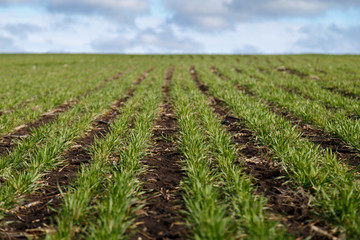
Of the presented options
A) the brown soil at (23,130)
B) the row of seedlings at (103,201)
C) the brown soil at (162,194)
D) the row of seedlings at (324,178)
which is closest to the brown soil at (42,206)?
the row of seedlings at (103,201)

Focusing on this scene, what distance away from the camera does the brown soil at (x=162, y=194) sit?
3.24m

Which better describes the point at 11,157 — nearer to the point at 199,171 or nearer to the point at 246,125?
the point at 199,171

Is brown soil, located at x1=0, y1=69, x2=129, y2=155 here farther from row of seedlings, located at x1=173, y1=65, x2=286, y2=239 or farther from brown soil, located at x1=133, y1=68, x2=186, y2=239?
row of seedlings, located at x1=173, y1=65, x2=286, y2=239

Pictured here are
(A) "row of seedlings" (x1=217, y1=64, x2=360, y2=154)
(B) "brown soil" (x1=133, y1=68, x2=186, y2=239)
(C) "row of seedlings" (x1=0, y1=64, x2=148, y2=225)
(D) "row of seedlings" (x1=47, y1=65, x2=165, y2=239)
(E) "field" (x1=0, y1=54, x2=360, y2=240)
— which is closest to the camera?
(D) "row of seedlings" (x1=47, y1=65, x2=165, y2=239)

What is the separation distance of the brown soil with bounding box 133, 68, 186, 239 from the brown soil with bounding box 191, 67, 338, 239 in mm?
1106

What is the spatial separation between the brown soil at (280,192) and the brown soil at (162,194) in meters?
1.11

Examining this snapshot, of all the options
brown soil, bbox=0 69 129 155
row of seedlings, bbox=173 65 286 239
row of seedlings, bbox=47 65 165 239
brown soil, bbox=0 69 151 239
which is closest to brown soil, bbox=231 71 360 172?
row of seedlings, bbox=173 65 286 239

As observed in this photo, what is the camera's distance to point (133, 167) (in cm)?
455

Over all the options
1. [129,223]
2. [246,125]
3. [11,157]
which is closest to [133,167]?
[129,223]

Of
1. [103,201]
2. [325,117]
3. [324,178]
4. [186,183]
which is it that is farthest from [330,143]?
[103,201]

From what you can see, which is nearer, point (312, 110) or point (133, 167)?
point (133, 167)

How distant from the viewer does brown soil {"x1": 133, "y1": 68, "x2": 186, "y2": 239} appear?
3.24 meters

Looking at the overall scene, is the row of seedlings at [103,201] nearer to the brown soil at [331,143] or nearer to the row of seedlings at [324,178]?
the row of seedlings at [324,178]

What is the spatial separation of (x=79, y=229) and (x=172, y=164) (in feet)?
7.61
